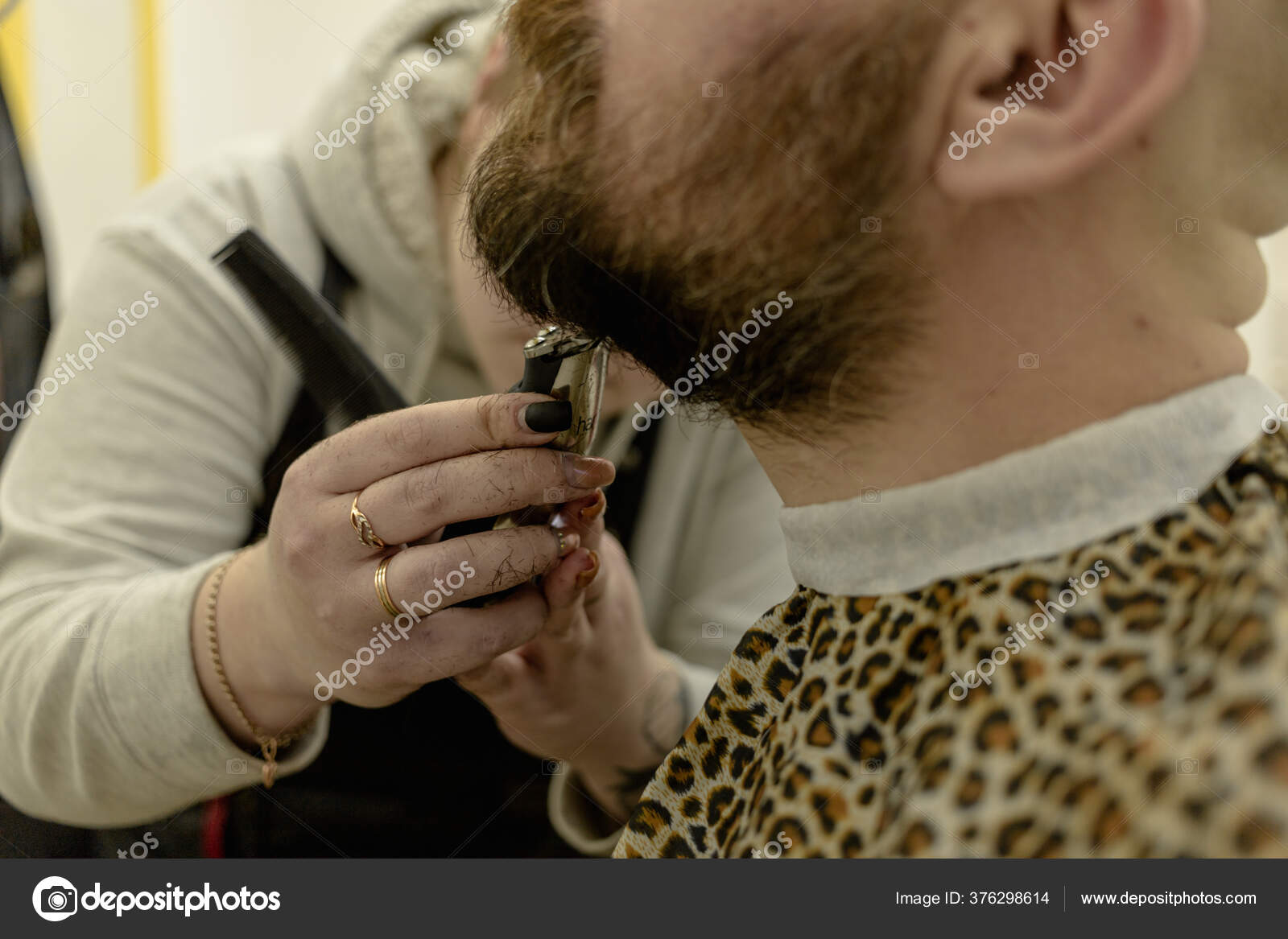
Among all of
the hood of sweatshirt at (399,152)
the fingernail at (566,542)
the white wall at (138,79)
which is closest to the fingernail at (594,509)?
the fingernail at (566,542)

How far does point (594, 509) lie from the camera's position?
0.49 metres

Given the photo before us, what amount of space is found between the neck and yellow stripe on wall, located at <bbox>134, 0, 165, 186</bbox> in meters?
0.93

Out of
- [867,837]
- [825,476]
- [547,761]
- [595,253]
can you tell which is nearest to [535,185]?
[595,253]

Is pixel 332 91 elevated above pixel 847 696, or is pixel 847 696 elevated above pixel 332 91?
pixel 332 91

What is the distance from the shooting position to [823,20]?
37cm

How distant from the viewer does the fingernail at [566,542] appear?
0.48m

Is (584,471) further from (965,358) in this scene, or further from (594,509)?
(965,358)

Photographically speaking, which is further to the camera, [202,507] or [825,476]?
[202,507]

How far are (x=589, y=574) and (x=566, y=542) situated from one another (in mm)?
31
